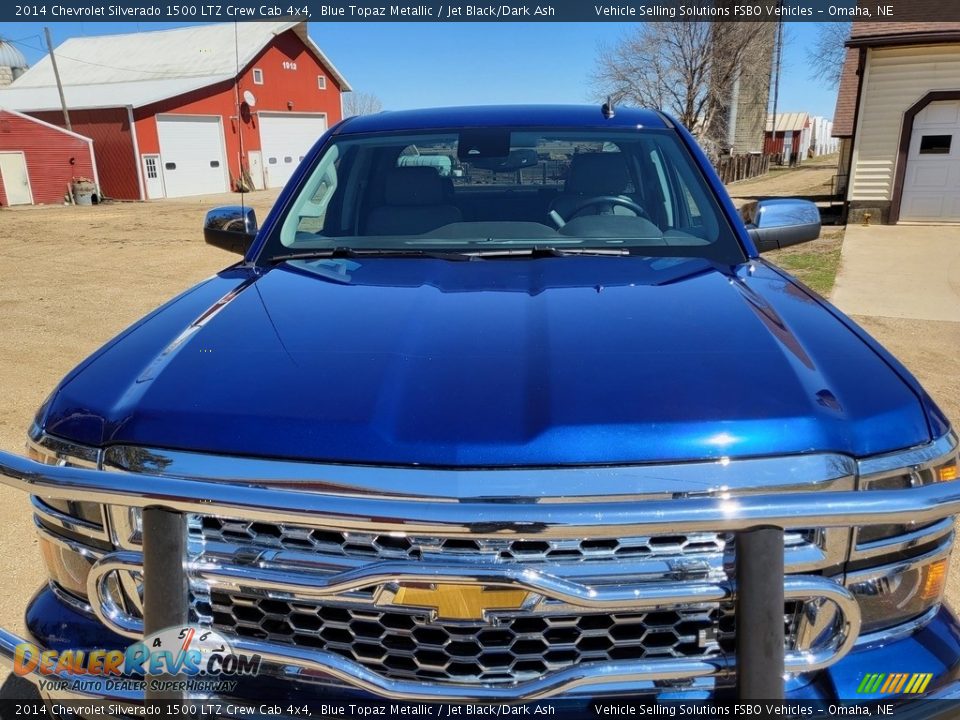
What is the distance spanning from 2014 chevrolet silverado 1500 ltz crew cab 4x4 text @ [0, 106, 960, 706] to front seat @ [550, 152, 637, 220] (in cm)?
131

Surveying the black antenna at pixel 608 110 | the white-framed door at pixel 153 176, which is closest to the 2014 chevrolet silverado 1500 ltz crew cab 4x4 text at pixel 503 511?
the black antenna at pixel 608 110

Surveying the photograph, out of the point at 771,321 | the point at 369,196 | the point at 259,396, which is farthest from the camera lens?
the point at 369,196

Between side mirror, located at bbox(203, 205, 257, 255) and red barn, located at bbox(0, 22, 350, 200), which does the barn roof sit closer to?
red barn, located at bbox(0, 22, 350, 200)

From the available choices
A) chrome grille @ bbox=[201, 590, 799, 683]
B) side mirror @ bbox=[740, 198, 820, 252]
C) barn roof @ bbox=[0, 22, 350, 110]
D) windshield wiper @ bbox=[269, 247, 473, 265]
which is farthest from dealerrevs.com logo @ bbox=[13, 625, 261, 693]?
barn roof @ bbox=[0, 22, 350, 110]

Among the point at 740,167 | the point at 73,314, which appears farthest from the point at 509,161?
the point at 740,167

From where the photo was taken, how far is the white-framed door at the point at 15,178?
2617 cm

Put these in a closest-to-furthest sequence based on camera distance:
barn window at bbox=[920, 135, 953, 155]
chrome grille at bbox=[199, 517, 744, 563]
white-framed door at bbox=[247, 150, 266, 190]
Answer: chrome grille at bbox=[199, 517, 744, 563]
barn window at bbox=[920, 135, 953, 155]
white-framed door at bbox=[247, 150, 266, 190]

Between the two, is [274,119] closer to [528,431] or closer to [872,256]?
[872,256]

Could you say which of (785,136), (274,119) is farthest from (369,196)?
(785,136)

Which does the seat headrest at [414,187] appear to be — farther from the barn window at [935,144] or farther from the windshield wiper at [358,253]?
the barn window at [935,144]

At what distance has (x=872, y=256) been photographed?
11820mm

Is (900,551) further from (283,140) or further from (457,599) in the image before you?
(283,140)

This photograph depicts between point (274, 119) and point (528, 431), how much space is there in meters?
36.4

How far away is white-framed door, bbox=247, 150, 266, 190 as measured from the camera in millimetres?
33062
